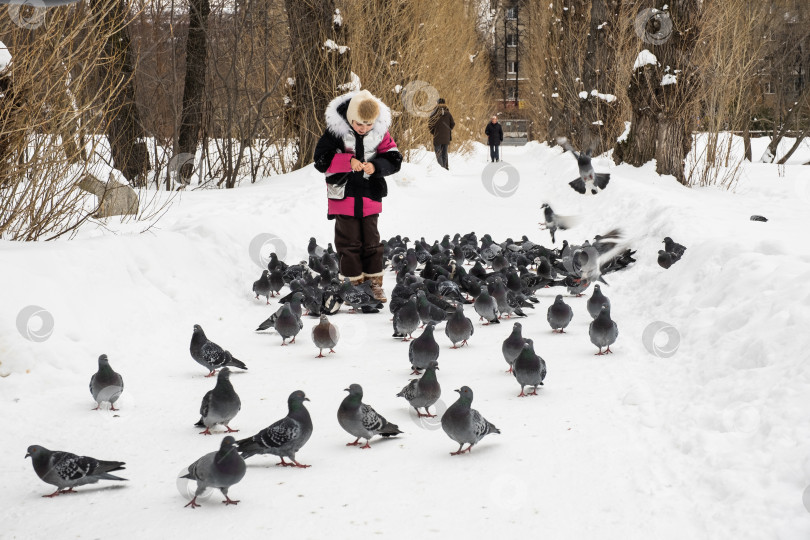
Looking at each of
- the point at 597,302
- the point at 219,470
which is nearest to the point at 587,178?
the point at 597,302

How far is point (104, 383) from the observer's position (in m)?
4.75

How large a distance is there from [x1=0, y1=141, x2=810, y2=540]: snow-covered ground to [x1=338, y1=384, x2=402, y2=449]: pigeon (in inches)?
5.1

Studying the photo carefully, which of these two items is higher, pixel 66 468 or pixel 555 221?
pixel 555 221

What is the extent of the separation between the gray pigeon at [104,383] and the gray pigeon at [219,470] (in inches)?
57.7

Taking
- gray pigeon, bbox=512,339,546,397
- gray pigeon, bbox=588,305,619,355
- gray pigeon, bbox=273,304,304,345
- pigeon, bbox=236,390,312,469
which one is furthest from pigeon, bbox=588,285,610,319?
pigeon, bbox=236,390,312,469

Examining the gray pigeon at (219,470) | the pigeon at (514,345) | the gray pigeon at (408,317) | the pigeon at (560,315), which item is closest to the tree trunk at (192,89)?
the gray pigeon at (408,317)

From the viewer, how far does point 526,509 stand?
11.3 feet

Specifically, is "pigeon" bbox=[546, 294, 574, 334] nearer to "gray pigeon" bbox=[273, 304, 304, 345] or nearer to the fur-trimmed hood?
"gray pigeon" bbox=[273, 304, 304, 345]

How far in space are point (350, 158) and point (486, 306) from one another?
2.32 metres

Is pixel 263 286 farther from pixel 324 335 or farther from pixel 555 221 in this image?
pixel 555 221

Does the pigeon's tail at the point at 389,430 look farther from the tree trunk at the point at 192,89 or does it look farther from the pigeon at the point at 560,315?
the tree trunk at the point at 192,89

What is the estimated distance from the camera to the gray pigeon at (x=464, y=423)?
406 cm

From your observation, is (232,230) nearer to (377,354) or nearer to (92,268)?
(92,268)

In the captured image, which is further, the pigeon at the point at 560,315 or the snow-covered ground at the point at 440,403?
the pigeon at the point at 560,315
